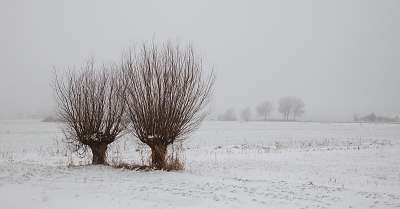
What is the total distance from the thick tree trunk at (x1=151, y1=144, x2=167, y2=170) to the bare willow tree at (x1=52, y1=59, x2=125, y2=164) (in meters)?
2.31

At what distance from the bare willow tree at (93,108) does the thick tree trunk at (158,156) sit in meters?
2.31

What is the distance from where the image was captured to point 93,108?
12609 millimetres

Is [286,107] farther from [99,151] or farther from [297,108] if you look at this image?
[99,151]

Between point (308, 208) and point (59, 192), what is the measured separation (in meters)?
6.63

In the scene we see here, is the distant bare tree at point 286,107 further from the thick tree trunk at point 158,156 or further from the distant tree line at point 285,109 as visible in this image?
the thick tree trunk at point 158,156

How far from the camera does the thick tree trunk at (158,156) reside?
11.3 metres

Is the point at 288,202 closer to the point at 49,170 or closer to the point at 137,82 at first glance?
the point at 137,82

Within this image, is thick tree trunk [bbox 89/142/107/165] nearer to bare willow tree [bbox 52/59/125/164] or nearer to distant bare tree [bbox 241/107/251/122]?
bare willow tree [bbox 52/59/125/164]

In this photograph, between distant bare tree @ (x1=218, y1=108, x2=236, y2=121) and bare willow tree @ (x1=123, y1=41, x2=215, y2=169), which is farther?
distant bare tree @ (x1=218, y1=108, x2=236, y2=121)

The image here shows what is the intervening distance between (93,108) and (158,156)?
4.04m

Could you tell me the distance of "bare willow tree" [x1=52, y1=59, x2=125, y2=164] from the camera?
498 inches

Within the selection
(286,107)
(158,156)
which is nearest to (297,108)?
(286,107)

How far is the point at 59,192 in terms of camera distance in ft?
24.5

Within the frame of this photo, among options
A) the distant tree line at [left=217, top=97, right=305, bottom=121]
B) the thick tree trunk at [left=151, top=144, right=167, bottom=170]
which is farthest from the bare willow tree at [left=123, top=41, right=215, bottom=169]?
the distant tree line at [left=217, top=97, right=305, bottom=121]
